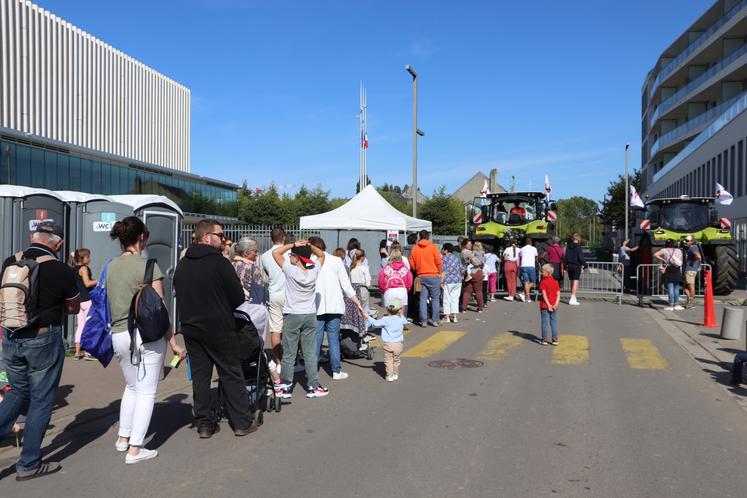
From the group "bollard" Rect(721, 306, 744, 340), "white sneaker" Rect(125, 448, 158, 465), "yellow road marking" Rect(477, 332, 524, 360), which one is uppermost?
"bollard" Rect(721, 306, 744, 340)

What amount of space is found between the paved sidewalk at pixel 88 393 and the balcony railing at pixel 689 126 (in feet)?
141

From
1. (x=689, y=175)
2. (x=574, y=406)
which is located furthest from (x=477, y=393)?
(x=689, y=175)

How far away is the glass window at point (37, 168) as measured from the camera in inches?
1448

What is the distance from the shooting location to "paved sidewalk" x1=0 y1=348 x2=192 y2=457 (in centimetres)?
631

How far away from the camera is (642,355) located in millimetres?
9906

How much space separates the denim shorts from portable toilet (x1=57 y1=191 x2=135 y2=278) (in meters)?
10.6

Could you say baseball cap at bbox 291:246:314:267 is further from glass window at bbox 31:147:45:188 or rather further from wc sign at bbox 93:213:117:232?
glass window at bbox 31:147:45:188

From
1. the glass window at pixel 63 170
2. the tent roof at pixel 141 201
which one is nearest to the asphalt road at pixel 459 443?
the tent roof at pixel 141 201

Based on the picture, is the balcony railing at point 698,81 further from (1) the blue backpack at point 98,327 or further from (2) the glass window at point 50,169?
(1) the blue backpack at point 98,327

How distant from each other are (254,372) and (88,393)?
234 centimetres

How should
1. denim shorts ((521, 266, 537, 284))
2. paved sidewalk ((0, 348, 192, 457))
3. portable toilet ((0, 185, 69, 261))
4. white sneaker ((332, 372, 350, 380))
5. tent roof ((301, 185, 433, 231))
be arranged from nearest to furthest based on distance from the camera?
1. paved sidewalk ((0, 348, 192, 457))
2. white sneaker ((332, 372, 350, 380))
3. portable toilet ((0, 185, 69, 261))
4. denim shorts ((521, 266, 537, 284))
5. tent roof ((301, 185, 433, 231))

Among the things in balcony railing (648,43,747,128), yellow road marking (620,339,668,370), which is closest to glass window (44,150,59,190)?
yellow road marking (620,339,668,370)

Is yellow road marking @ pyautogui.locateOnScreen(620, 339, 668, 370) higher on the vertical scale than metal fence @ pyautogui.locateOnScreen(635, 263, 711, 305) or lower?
lower

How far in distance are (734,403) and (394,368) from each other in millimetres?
3800
